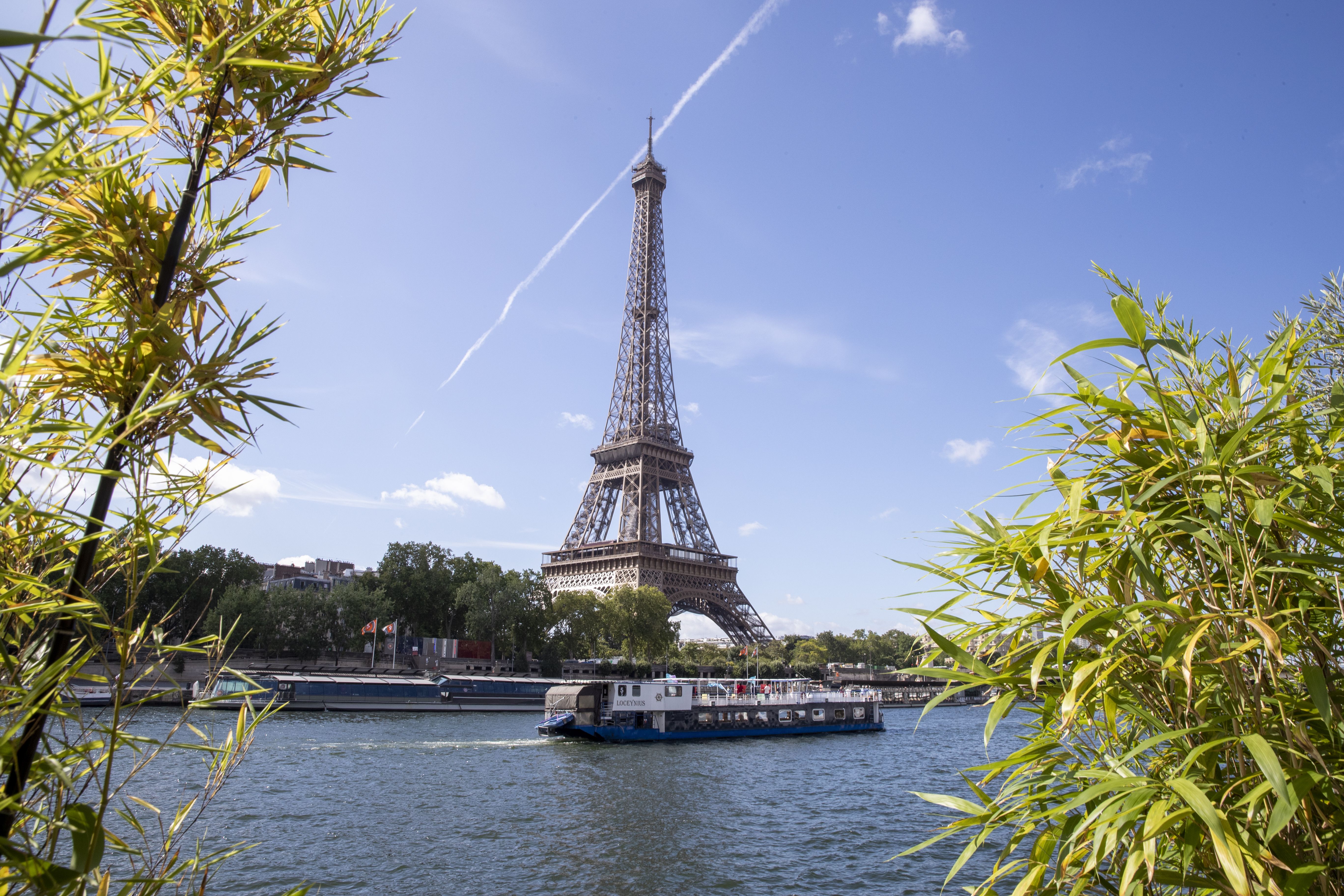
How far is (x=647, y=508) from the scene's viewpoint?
78.8 meters

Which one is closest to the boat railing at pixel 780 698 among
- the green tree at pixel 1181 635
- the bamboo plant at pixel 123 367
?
the green tree at pixel 1181 635

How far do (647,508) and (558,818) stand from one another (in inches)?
2267

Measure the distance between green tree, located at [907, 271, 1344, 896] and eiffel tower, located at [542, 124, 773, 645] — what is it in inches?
2798

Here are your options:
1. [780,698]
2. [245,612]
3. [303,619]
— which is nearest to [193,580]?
[245,612]

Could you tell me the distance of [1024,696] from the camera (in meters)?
4.06

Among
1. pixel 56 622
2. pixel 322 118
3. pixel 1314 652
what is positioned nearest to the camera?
pixel 56 622

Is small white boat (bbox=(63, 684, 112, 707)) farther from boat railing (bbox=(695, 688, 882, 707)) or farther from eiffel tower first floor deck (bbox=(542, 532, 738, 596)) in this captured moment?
eiffel tower first floor deck (bbox=(542, 532, 738, 596))

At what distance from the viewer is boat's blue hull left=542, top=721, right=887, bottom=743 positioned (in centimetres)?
4081

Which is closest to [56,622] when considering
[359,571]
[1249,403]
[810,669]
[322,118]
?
[322,118]

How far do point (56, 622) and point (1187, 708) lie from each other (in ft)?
13.8

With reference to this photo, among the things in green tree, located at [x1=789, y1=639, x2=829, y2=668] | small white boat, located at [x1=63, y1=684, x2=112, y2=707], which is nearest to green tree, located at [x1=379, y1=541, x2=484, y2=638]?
small white boat, located at [x1=63, y1=684, x2=112, y2=707]

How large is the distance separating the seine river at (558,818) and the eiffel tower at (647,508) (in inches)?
1541

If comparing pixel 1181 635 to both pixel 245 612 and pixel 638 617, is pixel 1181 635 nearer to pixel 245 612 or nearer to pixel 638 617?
pixel 245 612

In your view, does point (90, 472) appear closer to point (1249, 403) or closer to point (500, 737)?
point (1249, 403)
